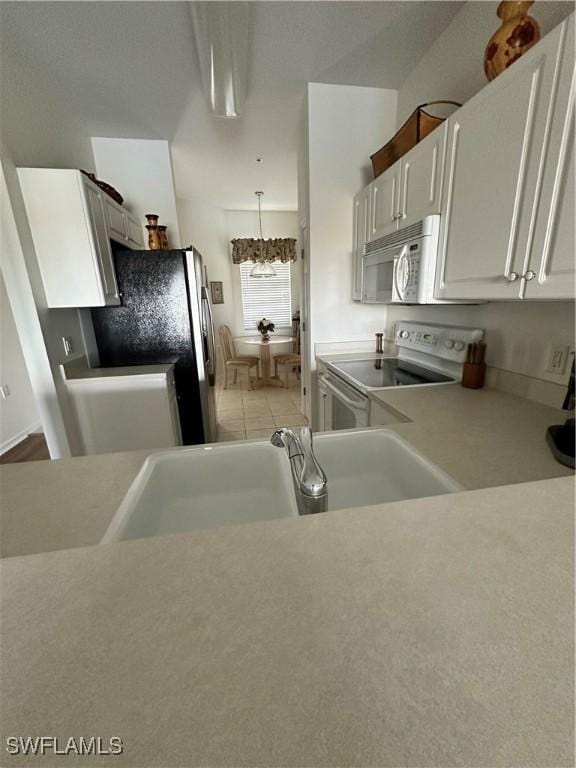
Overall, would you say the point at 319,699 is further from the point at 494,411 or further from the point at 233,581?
the point at 494,411

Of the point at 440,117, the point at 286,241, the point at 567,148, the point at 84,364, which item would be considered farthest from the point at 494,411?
the point at 286,241

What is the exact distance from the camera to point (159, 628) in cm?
40

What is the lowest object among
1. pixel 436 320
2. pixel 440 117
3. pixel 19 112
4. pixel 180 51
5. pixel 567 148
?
pixel 436 320

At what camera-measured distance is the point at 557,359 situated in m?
1.29

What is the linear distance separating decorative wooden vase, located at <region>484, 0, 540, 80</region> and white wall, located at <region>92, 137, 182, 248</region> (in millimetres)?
2771

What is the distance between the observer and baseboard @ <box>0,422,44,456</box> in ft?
9.82

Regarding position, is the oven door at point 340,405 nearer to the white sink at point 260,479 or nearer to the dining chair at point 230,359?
the white sink at point 260,479

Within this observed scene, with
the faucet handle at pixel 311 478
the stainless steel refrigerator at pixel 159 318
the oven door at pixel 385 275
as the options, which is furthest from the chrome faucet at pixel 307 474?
the stainless steel refrigerator at pixel 159 318

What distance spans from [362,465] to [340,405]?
39.6 inches

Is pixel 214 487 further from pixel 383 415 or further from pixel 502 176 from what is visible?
pixel 502 176

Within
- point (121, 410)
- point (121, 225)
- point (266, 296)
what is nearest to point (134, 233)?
point (121, 225)

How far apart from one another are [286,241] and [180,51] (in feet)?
11.5

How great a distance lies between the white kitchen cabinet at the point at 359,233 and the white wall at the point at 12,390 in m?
3.22

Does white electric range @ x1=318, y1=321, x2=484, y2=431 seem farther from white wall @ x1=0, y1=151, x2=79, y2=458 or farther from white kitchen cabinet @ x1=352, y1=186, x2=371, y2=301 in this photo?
white wall @ x1=0, y1=151, x2=79, y2=458
